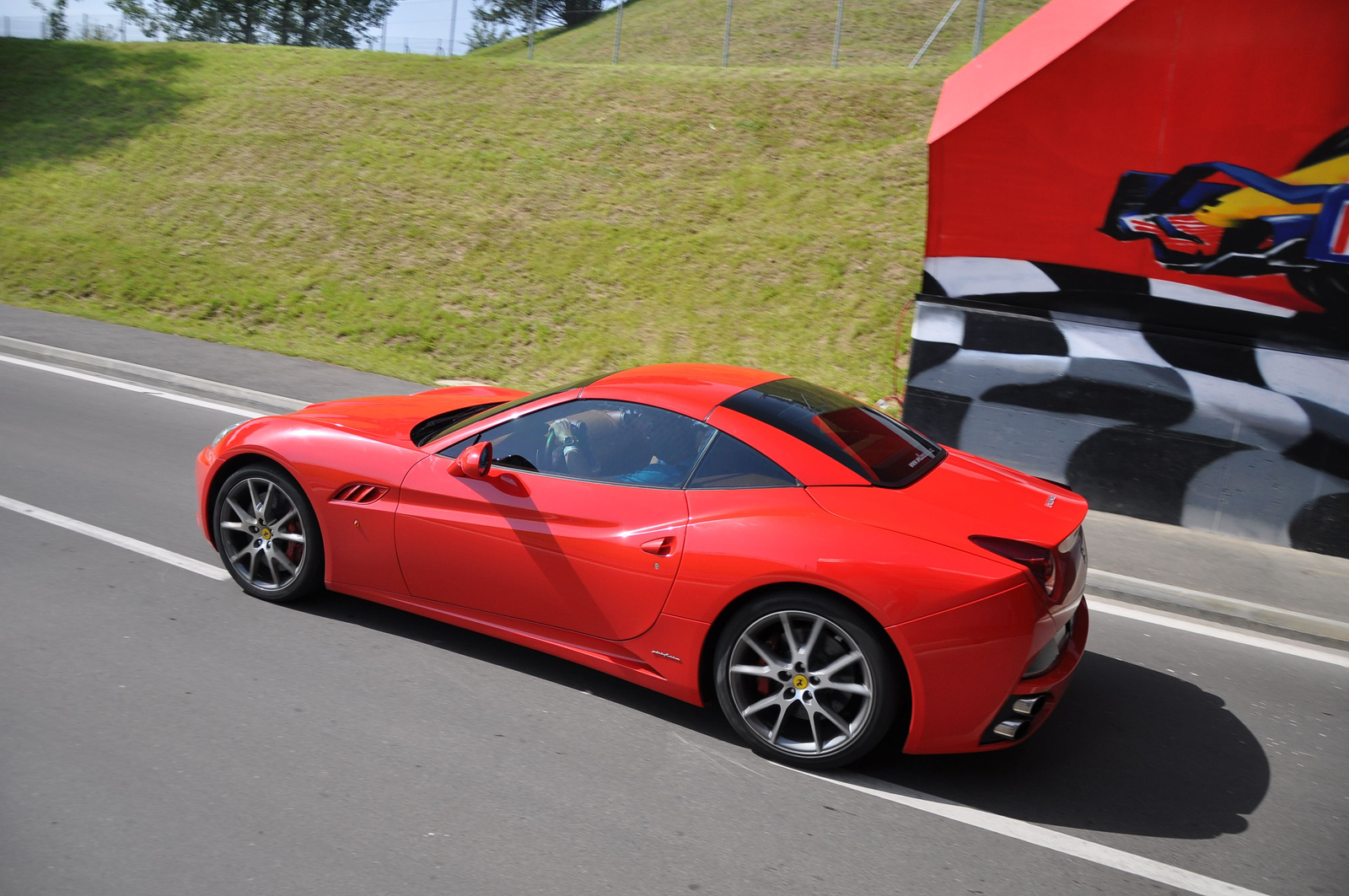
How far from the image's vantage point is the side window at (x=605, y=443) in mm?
4188

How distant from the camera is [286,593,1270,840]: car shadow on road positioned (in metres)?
3.74

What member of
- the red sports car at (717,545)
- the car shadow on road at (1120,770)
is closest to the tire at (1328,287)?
the car shadow on road at (1120,770)

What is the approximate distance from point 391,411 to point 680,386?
5.59 feet

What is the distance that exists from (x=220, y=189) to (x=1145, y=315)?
633 inches

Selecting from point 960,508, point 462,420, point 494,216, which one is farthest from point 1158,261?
point 494,216

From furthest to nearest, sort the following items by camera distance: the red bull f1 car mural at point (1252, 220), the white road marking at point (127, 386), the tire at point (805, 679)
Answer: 1. the white road marking at point (127, 386)
2. the red bull f1 car mural at point (1252, 220)
3. the tire at point (805, 679)

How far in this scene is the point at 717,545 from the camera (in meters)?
3.87

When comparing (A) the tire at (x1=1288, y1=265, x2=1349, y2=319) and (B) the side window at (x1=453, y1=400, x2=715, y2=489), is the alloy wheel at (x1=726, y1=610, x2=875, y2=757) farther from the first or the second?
(A) the tire at (x1=1288, y1=265, x2=1349, y2=319)

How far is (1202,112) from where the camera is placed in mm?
7148

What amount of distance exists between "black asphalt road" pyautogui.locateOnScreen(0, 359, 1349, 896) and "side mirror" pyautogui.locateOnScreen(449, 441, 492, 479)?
0.93 meters

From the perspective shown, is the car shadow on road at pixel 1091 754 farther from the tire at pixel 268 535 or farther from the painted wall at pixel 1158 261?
the painted wall at pixel 1158 261

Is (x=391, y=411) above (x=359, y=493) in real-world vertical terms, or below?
above

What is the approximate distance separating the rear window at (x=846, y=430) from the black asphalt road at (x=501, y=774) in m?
1.22

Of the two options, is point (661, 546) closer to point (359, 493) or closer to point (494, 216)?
point (359, 493)
